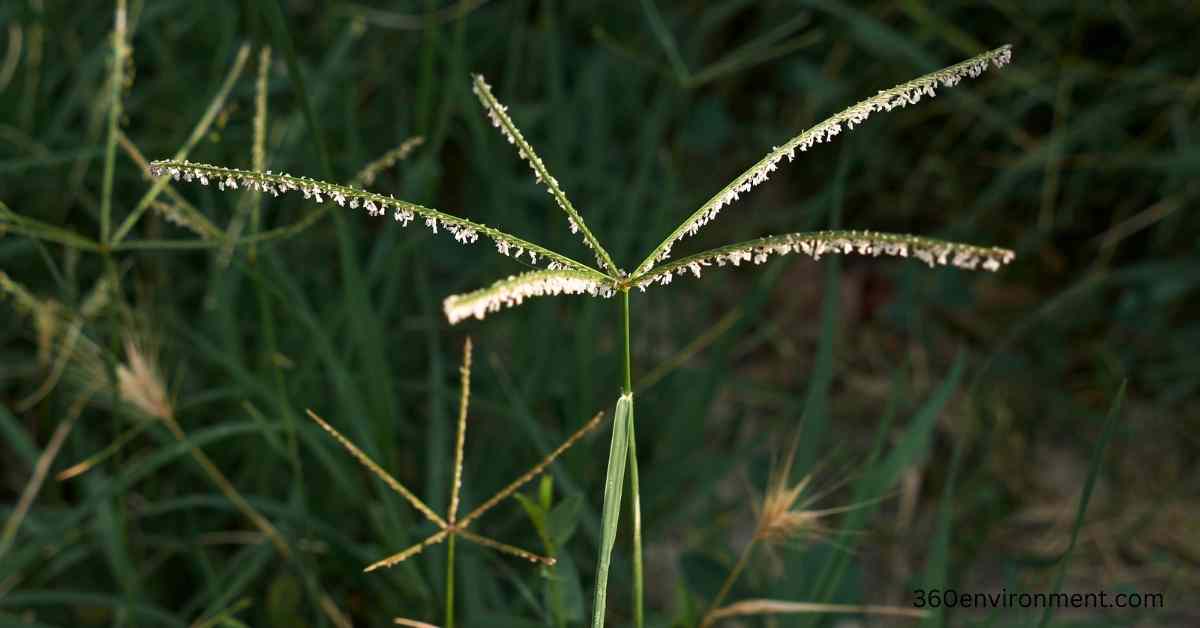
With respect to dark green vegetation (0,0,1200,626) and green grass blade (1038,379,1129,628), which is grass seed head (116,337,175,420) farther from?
green grass blade (1038,379,1129,628)

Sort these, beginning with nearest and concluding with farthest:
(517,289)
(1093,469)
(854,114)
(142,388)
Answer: (517,289) → (854,114) → (1093,469) → (142,388)

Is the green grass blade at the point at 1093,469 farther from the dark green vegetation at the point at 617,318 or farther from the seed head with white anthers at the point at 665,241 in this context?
the seed head with white anthers at the point at 665,241

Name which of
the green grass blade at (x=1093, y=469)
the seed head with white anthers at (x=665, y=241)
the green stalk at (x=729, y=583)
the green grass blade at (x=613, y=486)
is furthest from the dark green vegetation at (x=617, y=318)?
the seed head with white anthers at (x=665, y=241)

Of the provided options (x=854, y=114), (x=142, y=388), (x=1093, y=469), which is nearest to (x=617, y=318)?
(x=142, y=388)

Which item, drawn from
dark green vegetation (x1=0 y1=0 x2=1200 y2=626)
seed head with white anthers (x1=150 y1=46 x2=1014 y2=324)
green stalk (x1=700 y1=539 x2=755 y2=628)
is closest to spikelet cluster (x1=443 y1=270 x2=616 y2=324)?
seed head with white anthers (x1=150 y1=46 x2=1014 y2=324)

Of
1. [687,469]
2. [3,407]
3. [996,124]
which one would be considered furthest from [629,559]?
[996,124]

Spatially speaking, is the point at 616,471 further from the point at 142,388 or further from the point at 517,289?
the point at 142,388
